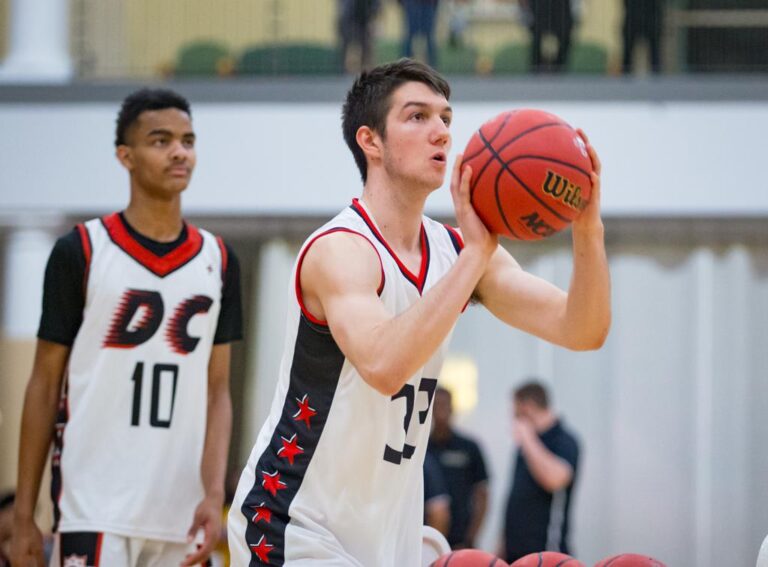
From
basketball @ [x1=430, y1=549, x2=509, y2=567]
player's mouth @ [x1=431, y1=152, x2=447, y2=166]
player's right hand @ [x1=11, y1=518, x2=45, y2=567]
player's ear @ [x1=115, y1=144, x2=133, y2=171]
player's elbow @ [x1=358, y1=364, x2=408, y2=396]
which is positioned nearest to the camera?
player's elbow @ [x1=358, y1=364, x2=408, y2=396]

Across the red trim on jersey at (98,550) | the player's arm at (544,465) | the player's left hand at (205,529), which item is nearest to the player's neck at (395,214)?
the player's left hand at (205,529)

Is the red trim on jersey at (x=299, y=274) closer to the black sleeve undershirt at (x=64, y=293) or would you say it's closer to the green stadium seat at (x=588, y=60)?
the black sleeve undershirt at (x=64, y=293)

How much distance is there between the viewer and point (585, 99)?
1080 centimetres

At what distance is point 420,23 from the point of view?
11906 millimetres

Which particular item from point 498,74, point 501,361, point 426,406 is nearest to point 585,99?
point 498,74

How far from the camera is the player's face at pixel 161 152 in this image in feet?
15.6

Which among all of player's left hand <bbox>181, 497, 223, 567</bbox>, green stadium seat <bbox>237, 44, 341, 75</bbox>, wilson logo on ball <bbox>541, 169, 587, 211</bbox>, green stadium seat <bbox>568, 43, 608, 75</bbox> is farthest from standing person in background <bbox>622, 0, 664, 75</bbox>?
wilson logo on ball <bbox>541, 169, 587, 211</bbox>

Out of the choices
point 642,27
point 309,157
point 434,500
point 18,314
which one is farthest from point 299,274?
point 642,27

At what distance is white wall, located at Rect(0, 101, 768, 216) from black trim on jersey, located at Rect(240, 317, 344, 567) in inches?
284

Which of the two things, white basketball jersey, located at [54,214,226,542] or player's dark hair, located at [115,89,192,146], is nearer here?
white basketball jersey, located at [54,214,226,542]

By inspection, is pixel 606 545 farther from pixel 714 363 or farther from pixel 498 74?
pixel 498 74

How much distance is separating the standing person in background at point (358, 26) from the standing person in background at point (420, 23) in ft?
1.04

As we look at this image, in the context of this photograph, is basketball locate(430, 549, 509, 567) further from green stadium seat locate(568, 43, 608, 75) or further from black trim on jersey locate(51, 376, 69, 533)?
green stadium seat locate(568, 43, 608, 75)

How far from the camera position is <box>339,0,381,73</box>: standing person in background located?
39.0ft
